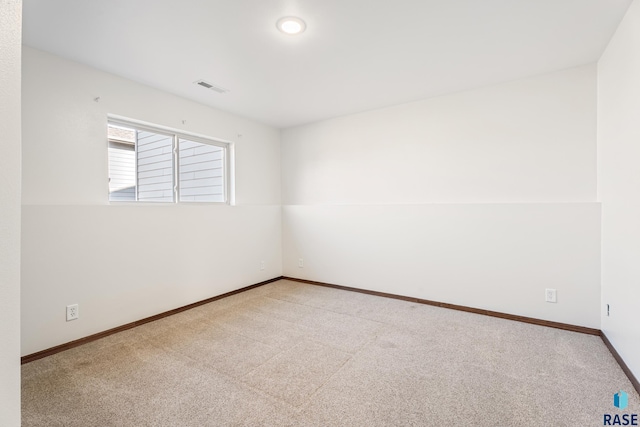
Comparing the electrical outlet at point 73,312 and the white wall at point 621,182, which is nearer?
the white wall at point 621,182

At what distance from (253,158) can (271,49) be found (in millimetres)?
2121

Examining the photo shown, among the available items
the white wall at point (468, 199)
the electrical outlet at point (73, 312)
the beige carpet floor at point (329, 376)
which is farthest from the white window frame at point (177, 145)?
the beige carpet floor at point (329, 376)

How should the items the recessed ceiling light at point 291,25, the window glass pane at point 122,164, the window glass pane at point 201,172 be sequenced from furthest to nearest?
the window glass pane at point 201,172 → the window glass pane at point 122,164 → the recessed ceiling light at point 291,25

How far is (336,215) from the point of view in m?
4.23

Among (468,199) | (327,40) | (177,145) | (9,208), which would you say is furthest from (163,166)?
(468,199)

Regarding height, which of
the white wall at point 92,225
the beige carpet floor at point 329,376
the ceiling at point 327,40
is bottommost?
the beige carpet floor at point 329,376

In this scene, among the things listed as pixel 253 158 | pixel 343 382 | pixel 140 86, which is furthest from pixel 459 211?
pixel 140 86

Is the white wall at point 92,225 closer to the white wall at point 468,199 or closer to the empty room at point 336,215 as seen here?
the empty room at point 336,215

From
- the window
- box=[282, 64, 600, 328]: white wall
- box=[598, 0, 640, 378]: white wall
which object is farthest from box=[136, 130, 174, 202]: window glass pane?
box=[598, 0, 640, 378]: white wall

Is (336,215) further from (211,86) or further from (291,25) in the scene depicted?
(291,25)

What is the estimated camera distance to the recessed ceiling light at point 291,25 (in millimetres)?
2040

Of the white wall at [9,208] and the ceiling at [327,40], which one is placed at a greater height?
the ceiling at [327,40]

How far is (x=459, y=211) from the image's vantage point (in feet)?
10.8

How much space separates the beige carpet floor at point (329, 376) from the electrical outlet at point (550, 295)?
0.29m
